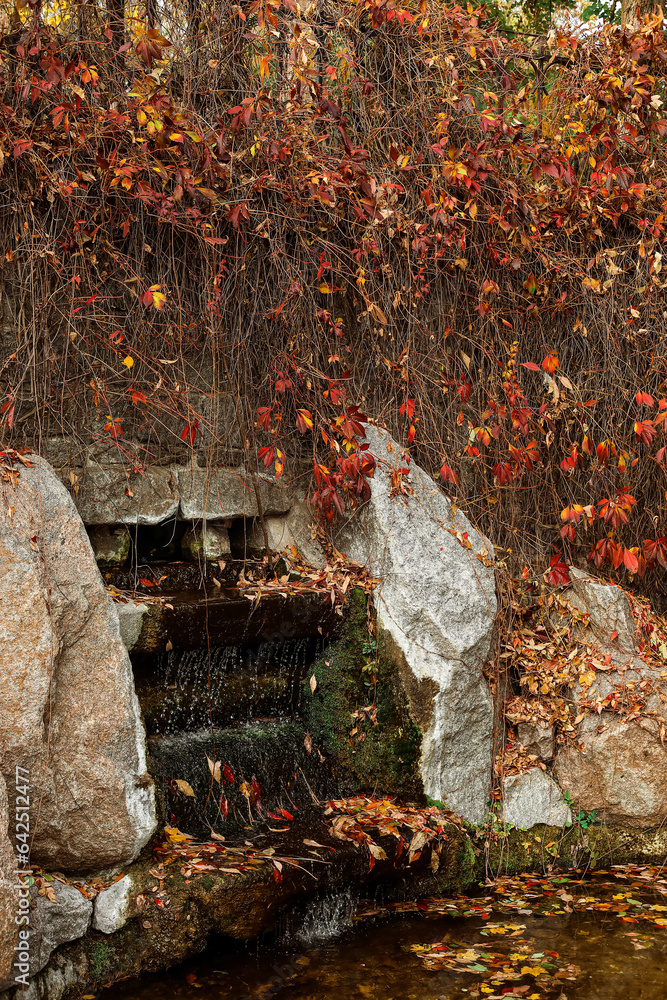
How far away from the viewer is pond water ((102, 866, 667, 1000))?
3236mm

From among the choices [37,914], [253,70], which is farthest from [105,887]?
[253,70]

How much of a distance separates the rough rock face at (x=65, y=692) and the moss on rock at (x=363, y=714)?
4.03 feet

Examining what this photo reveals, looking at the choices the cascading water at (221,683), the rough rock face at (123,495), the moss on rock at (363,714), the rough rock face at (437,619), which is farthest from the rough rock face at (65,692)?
the rough rock face at (437,619)

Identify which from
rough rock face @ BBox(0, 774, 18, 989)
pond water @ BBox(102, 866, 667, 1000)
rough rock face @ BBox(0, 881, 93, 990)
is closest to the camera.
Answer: rough rock face @ BBox(0, 774, 18, 989)

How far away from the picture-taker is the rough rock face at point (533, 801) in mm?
4473

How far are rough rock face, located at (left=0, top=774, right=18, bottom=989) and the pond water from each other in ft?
1.88

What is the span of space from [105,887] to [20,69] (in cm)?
365

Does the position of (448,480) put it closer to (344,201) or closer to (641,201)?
(344,201)

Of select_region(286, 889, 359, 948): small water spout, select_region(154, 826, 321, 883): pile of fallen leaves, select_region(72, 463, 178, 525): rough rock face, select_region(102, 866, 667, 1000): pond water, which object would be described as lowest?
select_region(102, 866, 667, 1000): pond water

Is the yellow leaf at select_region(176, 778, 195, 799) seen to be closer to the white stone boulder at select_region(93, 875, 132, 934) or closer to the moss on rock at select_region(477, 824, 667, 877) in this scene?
the white stone boulder at select_region(93, 875, 132, 934)

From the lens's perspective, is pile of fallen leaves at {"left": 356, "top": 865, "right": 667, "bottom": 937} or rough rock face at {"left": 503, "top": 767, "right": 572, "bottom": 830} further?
rough rock face at {"left": 503, "top": 767, "right": 572, "bottom": 830}

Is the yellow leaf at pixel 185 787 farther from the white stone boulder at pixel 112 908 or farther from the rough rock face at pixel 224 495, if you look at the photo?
the rough rock face at pixel 224 495

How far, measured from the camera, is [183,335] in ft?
14.7

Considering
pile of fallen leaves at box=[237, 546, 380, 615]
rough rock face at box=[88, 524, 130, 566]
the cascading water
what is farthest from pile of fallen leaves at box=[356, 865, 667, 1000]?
rough rock face at box=[88, 524, 130, 566]
